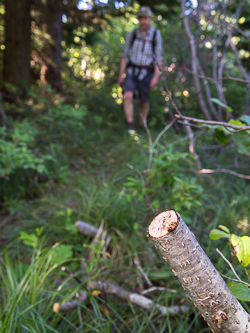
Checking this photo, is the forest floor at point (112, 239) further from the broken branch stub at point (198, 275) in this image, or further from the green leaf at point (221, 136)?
the broken branch stub at point (198, 275)

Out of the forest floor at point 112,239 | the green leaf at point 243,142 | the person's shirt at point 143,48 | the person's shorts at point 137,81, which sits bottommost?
the forest floor at point 112,239

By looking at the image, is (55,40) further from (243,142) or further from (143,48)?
(243,142)

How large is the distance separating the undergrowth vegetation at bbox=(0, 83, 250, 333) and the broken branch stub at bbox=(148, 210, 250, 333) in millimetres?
617

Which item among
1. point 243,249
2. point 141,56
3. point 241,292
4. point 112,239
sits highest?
point 141,56

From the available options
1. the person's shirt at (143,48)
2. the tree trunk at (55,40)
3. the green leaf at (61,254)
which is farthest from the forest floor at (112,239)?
Answer: the tree trunk at (55,40)

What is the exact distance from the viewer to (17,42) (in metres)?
4.53

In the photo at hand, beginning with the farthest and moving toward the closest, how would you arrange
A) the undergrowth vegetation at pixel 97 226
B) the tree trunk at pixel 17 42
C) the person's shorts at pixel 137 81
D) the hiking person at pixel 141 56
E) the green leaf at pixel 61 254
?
the tree trunk at pixel 17 42 → the person's shorts at pixel 137 81 → the hiking person at pixel 141 56 → the green leaf at pixel 61 254 → the undergrowth vegetation at pixel 97 226

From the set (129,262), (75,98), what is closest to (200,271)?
(129,262)

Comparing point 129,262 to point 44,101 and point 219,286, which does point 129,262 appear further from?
point 44,101

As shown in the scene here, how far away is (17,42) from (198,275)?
16.6 feet

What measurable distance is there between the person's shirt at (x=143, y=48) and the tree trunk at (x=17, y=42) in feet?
6.37

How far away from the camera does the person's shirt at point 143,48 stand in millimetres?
3953

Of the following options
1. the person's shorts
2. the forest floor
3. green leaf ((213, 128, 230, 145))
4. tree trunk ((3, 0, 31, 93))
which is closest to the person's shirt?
the person's shorts

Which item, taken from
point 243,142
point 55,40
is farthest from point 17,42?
point 243,142
